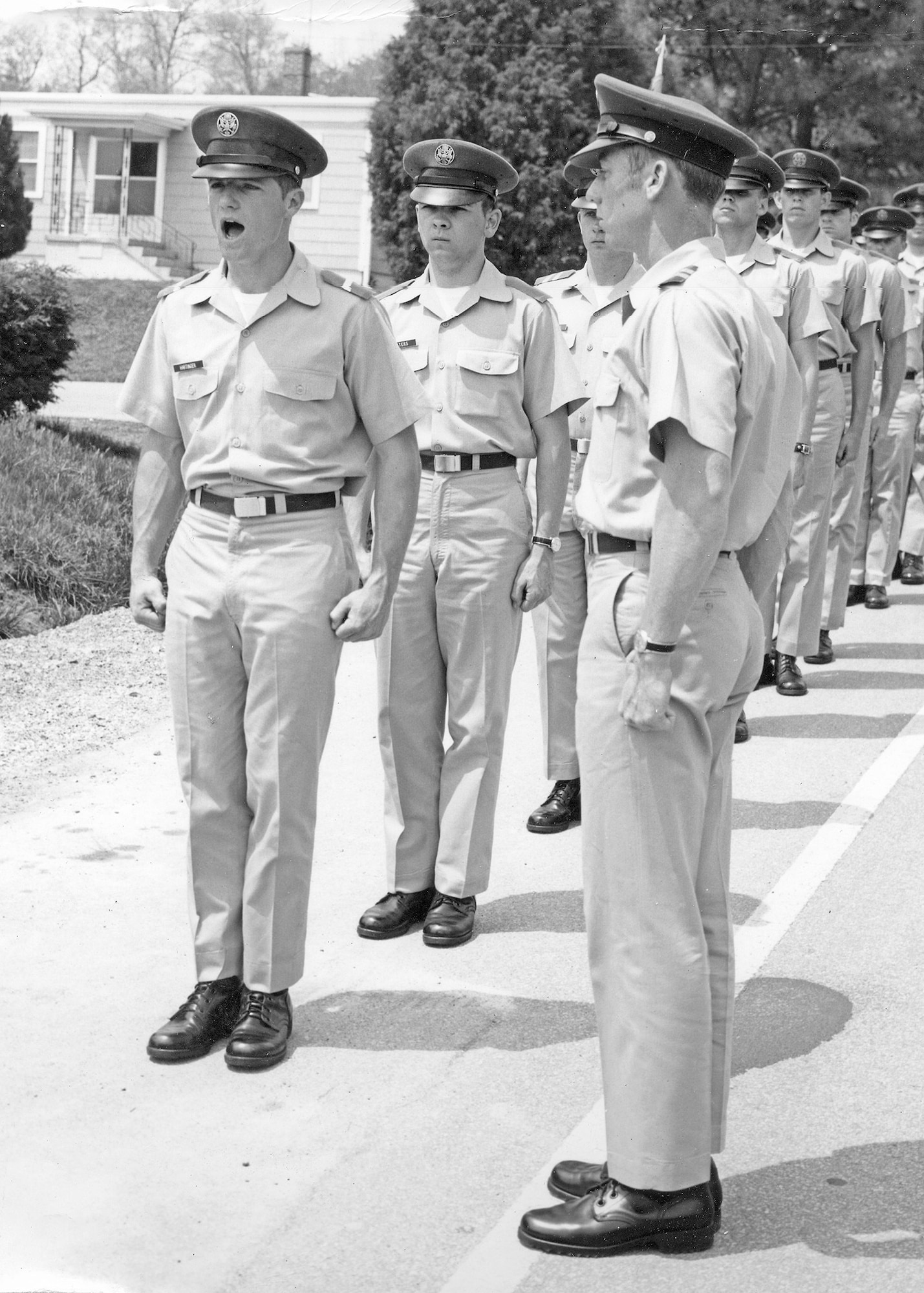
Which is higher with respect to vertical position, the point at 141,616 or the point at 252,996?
the point at 141,616

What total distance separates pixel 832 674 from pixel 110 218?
3385 cm

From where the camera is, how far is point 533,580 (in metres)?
5.52

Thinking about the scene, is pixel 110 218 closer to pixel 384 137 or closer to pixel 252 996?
pixel 384 137

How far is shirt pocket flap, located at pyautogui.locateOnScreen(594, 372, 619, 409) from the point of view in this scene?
3.42m

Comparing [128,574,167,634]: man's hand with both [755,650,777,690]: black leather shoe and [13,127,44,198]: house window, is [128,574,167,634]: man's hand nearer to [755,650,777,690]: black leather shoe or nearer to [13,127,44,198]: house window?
[755,650,777,690]: black leather shoe

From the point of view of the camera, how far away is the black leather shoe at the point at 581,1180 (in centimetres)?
359

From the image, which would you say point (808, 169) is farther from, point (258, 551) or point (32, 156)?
point (32, 156)

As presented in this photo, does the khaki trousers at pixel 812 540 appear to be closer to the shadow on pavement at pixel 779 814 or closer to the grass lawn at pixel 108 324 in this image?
the shadow on pavement at pixel 779 814

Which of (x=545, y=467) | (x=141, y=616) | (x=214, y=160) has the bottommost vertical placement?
(x=141, y=616)

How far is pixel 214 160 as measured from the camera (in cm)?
446

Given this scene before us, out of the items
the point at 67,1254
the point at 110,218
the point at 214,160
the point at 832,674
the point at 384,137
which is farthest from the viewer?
the point at 110,218

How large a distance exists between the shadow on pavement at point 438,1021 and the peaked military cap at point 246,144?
2.23 metres

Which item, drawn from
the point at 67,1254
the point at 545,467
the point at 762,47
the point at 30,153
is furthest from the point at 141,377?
the point at 30,153

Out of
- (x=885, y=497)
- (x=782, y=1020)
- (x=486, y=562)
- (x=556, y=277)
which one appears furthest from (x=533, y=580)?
(x=885, y=497)
